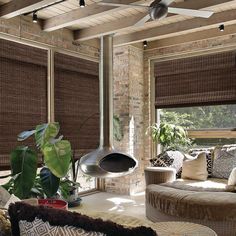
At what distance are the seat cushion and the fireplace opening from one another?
629mm

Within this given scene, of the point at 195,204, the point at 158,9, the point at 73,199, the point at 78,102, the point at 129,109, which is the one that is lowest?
the point at 73,199

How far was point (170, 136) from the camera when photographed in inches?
220

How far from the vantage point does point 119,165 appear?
3590 mm

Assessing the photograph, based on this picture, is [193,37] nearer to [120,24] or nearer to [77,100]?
[120,24]

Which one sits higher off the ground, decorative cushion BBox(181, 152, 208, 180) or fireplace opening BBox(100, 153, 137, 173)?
fireplace opening BBox(100, 153, 137, 173)

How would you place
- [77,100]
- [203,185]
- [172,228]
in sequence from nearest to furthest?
[172,228]
[203,185]
[77,100]

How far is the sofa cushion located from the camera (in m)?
3.95

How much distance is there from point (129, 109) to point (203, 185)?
2.21m

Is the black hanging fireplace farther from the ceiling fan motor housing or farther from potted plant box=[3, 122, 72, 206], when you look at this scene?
the ceiling fan motor housing

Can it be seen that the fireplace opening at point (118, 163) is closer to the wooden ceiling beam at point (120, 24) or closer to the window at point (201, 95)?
the wooden ceiling beam at point (120, 24)

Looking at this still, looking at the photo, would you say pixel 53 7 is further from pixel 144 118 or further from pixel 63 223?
pixel 63 223

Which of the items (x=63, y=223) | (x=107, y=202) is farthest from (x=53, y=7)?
(x=63, y=223)

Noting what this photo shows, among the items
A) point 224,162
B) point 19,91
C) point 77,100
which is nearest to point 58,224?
point 19,91

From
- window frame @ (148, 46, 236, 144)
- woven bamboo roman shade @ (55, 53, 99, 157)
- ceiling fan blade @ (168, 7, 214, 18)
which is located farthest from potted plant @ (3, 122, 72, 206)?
window frame @ (148, 46, 236, 144)
